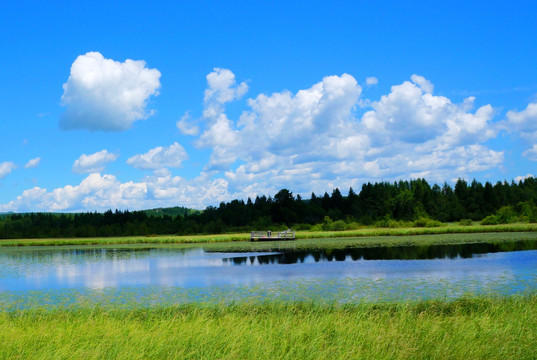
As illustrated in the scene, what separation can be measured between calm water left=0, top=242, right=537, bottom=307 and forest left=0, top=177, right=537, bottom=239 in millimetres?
65490

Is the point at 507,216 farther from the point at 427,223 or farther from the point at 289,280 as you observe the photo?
the point at 289,280

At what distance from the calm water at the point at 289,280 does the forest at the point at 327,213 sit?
65.5 metres

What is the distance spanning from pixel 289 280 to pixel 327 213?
110507 millimetres

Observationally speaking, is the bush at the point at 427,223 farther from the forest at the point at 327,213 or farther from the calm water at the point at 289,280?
the calm water at the point at 289,280

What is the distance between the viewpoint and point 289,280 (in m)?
26.1

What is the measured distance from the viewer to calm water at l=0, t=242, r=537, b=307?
66.8ft

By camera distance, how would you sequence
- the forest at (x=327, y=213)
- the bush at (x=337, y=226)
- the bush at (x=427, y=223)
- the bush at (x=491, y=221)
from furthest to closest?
the forest at (x=327, y=213) < the bush at (x=337, y=226) < the bush at (x=491, y=221) < the bush at (x=427, y=223)

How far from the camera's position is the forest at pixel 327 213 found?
11662 cm

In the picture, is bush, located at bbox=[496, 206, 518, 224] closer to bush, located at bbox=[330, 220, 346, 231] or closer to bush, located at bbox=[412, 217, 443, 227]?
bush, located at bbox=[412, 217, 443, 227]

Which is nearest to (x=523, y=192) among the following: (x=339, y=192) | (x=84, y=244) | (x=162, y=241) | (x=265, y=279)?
(x=339, y=192)

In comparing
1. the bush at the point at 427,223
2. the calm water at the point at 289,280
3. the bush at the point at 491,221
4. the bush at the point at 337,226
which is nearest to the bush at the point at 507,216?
the bush at the point at 491,221

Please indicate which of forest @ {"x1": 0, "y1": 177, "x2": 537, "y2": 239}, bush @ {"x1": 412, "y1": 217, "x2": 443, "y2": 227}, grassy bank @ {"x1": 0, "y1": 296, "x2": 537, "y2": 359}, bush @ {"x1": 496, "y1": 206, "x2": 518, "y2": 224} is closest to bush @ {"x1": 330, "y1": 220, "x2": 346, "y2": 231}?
forest @ {"x1": 0, "y1": 177, "x2": 537, "y2": 239}

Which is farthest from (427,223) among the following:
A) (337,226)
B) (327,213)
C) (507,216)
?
(327,213)

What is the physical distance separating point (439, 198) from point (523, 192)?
24992mm
